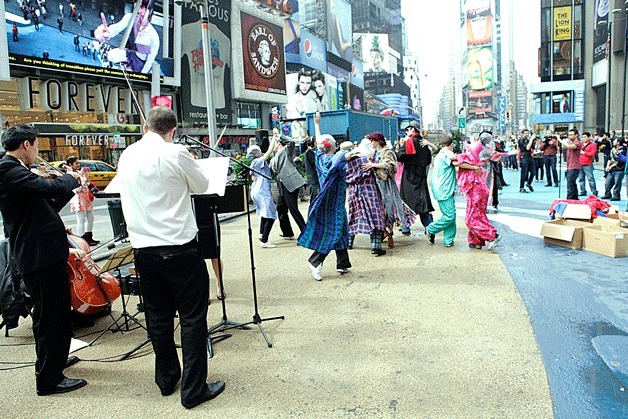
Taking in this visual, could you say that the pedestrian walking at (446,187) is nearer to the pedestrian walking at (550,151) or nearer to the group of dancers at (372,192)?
the group of dancers at (372,192)

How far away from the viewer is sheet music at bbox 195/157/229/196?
375cm

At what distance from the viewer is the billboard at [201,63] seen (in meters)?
36.0

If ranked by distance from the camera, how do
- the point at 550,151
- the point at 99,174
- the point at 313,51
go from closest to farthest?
the point at 550,151
the point at 99,174
the point at 313,51

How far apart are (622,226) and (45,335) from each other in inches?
293

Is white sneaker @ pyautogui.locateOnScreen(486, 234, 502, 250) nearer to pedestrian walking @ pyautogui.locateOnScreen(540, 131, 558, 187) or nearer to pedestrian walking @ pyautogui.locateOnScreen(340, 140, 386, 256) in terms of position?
pedestrian walking @ pyautogui.locateOnScreen(340, 140, 386, 256)

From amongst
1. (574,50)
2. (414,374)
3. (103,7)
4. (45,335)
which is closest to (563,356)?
(414,374)

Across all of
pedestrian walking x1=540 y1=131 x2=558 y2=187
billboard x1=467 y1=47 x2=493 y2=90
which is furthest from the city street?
billboard x1=467 y1=47 x2=493 y2=90

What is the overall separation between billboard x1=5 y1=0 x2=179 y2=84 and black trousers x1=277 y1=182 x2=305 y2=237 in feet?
59.8

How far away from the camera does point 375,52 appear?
121 m

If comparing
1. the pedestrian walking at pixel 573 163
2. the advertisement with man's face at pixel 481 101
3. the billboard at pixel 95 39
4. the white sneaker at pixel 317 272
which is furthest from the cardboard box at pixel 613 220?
the advertisement with man's face at pixel 481 101

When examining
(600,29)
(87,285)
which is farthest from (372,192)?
(600,29)

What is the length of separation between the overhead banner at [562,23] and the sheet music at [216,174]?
240 feet

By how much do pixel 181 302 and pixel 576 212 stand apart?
6707mm

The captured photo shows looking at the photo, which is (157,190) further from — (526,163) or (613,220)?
(526,163)
